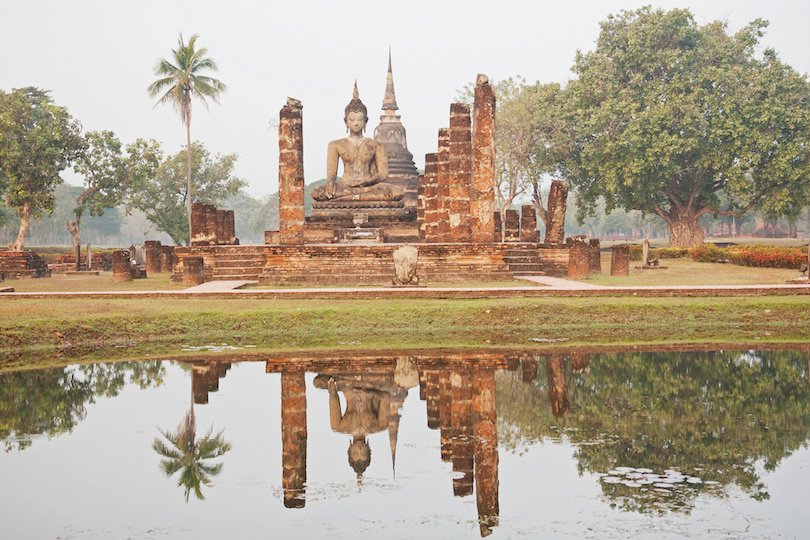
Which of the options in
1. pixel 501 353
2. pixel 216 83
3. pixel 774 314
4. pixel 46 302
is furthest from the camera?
pixel 216 83

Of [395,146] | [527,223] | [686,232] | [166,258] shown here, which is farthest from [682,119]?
[166,258]

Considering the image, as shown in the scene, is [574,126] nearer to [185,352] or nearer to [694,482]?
[185,352]

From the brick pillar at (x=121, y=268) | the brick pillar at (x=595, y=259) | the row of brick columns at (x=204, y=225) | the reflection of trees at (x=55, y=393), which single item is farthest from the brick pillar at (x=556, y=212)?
the reflection of trees at (x=55, y=393)

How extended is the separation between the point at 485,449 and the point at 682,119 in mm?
36402

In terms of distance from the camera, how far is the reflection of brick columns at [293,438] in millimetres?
8297

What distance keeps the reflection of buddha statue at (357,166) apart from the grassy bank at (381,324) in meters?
12.8

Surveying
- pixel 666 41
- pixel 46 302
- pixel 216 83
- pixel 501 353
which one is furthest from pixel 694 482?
pixel 216 83

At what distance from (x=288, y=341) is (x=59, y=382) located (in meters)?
3.97

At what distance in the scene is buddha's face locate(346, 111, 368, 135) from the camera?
31.1 metres

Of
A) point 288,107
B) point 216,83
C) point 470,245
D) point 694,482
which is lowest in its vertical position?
point 694,482

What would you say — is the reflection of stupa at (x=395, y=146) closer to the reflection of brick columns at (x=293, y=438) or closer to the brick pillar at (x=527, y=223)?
the brick pillar at (x=527, y=223)

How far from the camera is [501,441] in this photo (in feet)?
31.9

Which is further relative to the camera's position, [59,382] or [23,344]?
[23,344]

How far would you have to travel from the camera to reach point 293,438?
1009 centimetres
